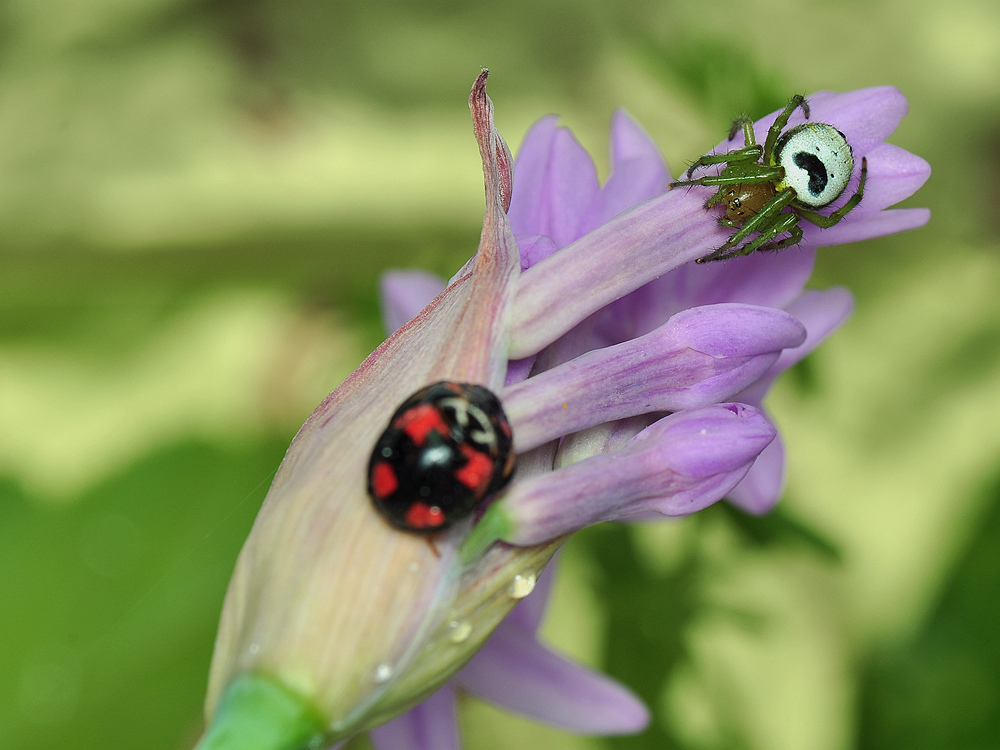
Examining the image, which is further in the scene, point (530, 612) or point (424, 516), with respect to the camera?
point (530, 612)

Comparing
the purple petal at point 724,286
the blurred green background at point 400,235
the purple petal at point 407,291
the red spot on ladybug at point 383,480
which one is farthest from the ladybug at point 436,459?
the blurred green background at point 400,235

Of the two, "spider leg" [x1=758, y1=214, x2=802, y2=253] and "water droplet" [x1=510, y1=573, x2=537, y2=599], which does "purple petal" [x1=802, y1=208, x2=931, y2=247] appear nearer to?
"spider leg" [x1=758, y1=214, x2=802, y2=253]

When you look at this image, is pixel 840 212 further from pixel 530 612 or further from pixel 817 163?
pixel 530 612

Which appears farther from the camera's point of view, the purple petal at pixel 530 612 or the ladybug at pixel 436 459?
the purple petal at pixel 530 612

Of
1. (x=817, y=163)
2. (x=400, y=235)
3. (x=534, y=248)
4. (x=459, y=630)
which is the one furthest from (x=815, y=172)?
(x=400, y=235)

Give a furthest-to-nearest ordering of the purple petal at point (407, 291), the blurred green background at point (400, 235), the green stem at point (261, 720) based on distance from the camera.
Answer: the blurred green background at point (400, 235)
the purple petal at point (407, 291)
the green stem at point (261, 720)

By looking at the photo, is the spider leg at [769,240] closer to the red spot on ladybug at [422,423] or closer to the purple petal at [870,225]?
the purple petal at [870,225]

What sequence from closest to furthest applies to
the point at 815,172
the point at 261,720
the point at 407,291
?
the point at 261,720, the point at 815,172, the point at 407,291

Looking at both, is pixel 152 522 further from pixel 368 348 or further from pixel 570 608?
pixel 570 608

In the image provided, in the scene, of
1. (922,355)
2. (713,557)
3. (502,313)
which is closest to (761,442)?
(502,313)
